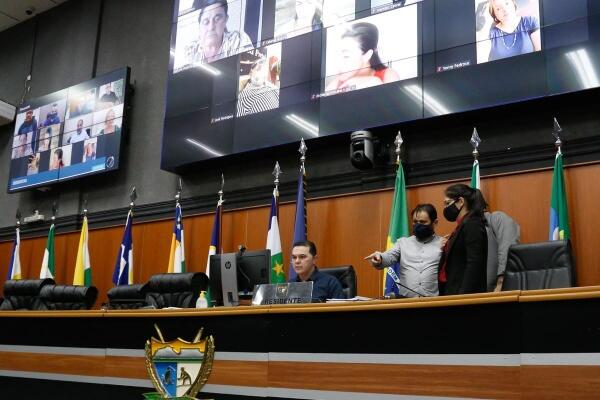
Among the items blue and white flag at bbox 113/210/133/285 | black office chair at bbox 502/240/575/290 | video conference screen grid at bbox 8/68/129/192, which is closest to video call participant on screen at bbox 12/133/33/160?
video conference screen grid at bbox 8/68/129/192

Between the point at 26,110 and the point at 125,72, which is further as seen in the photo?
the point at 26,110

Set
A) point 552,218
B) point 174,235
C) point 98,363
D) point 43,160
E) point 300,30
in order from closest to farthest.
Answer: point 98,363 < point 552,218 < point 300,30 < point 174,235 < point 43,160

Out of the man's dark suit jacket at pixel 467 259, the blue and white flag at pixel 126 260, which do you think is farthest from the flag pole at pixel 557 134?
the blue and white flag at pixel 126 260

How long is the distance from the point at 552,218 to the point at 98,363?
9.48ft

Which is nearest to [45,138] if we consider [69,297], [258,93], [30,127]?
[30,127]

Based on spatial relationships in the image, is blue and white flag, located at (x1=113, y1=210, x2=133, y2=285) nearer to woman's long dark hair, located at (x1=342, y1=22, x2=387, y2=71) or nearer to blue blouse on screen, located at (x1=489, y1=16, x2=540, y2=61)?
woman's long dark hair, located at (x1=342, y1=22, x2=387, y2=71)

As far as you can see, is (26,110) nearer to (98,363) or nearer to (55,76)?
(55,76)

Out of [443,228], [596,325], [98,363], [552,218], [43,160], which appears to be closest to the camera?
[596,325]

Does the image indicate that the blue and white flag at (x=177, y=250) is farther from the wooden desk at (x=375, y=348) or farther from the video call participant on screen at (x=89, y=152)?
the wooden desk at (x=375, y=348)

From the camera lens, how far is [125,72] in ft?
23.6

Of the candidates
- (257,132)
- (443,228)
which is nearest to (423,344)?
(443,228)

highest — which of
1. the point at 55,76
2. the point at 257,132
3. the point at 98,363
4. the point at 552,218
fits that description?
the point at 55,76

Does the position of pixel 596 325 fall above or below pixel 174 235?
below

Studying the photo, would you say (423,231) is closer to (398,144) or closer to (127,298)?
(398,144)
